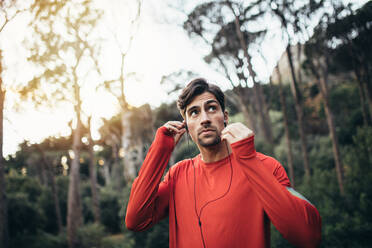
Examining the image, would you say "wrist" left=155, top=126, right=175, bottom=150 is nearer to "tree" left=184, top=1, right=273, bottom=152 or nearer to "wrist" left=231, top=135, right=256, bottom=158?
"wrist" left=231, top=135, right=256, bottom=158

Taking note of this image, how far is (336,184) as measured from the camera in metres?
9.12

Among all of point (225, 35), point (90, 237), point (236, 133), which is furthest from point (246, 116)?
point (236, 133)

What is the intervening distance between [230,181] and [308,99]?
2619 centimetres

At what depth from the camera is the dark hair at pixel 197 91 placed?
72.2 inches

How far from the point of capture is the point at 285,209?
1.23 metres

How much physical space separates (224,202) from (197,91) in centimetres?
80

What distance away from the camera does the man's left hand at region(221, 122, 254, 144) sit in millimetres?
1382

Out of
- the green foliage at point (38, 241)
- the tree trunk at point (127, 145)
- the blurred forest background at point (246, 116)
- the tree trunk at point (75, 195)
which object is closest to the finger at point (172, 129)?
the blurred forest background at point (246, 116)

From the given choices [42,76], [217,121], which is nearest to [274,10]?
[217,121]

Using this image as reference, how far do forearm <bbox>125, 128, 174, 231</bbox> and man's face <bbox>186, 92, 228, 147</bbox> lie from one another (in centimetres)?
21

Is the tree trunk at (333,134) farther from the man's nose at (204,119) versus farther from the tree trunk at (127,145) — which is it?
the tree trunk at (127,145)

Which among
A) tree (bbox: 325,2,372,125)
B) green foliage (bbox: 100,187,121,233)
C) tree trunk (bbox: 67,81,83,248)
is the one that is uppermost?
tree (bbox: 325,2,372,125)

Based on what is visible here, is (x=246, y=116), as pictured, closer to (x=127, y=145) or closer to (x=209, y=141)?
(x=127, y=145)

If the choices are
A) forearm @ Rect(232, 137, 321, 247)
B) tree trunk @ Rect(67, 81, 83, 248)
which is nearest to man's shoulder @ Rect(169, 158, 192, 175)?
forearm @ Rect(232, 137, 321, 247)
